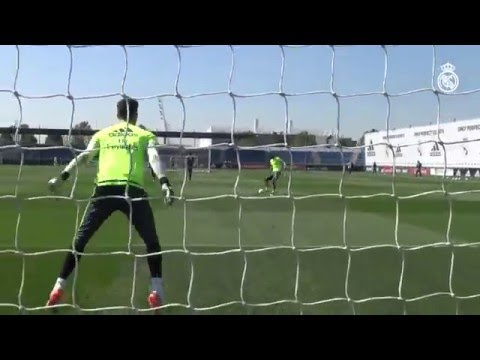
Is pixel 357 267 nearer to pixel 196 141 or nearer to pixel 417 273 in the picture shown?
pixel 417 273

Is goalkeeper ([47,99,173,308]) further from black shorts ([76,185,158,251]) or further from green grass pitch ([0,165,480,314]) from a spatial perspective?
→ green grass pitch ([0,165,480,314])

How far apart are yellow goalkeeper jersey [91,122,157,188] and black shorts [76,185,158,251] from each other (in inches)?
2.6

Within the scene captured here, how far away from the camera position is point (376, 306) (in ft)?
13.7

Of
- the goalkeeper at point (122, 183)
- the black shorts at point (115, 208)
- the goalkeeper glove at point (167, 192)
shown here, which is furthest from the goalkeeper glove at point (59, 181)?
the goalkeeper glove at point (167, 192)

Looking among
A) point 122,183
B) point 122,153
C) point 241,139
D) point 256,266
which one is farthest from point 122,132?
point 256,266

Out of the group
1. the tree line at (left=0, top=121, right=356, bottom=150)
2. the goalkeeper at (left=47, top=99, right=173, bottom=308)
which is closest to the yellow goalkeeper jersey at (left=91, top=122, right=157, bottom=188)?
the goalkeeper at (left=47, top=99, right=173, bottom=308)

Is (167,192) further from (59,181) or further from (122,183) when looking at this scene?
(59,181)

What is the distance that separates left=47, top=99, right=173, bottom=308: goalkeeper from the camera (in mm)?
3891

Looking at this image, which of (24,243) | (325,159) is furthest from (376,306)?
(24,243)

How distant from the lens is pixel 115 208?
395 cm

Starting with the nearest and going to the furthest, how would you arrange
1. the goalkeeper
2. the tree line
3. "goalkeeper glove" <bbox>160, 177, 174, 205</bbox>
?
"goalkeeper glove" <bbox>160, 177, 174, 205</bbox>, the goalkeeper, the tree line

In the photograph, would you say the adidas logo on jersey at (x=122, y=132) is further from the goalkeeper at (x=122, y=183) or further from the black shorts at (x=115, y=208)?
the black shorts at (x=115, y=208)

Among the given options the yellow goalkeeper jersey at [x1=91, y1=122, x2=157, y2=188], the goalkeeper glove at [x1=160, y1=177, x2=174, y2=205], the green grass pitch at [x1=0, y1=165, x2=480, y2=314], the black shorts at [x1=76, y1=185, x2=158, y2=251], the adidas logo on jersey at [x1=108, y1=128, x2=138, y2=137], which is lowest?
the green grass pitch at [x1=0, y1=165, x2=480, y2=314]

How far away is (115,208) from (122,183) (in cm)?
19
